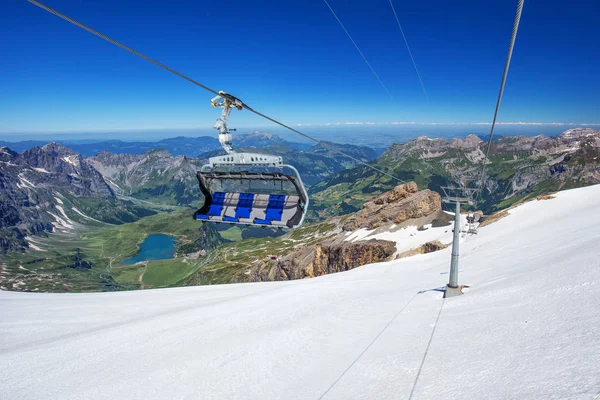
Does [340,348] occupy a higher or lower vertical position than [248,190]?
lower

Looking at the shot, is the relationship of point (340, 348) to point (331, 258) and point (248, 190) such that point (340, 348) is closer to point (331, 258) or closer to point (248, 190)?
point (248, 190)

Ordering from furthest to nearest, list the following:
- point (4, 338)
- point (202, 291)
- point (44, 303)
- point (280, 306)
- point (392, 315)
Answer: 1. point (202, 291)
2. point (44, 303)
3. point (280, 306)
4. point (4, 338)
5. point (392, 315)

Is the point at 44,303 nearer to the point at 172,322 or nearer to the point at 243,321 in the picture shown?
the point at 172,322

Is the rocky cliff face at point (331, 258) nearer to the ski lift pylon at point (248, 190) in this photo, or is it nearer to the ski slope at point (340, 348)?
the ski lift pylon at point (248, 190)

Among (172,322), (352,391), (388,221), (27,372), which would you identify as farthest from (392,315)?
(388,221)

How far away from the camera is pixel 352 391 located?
20.6 feet

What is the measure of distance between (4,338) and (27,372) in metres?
5.78

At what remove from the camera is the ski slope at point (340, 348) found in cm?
549

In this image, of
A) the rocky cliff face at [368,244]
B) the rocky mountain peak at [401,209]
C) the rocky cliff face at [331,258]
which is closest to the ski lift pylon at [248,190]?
the rocky cliff face at [331,258]

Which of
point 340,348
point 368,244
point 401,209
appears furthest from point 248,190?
point 401,209

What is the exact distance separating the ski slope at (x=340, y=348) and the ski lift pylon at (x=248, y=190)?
7471 millimetres

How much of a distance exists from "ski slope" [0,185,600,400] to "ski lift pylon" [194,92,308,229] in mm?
7471

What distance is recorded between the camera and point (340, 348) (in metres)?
9.20

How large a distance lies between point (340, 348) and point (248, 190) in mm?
14781
